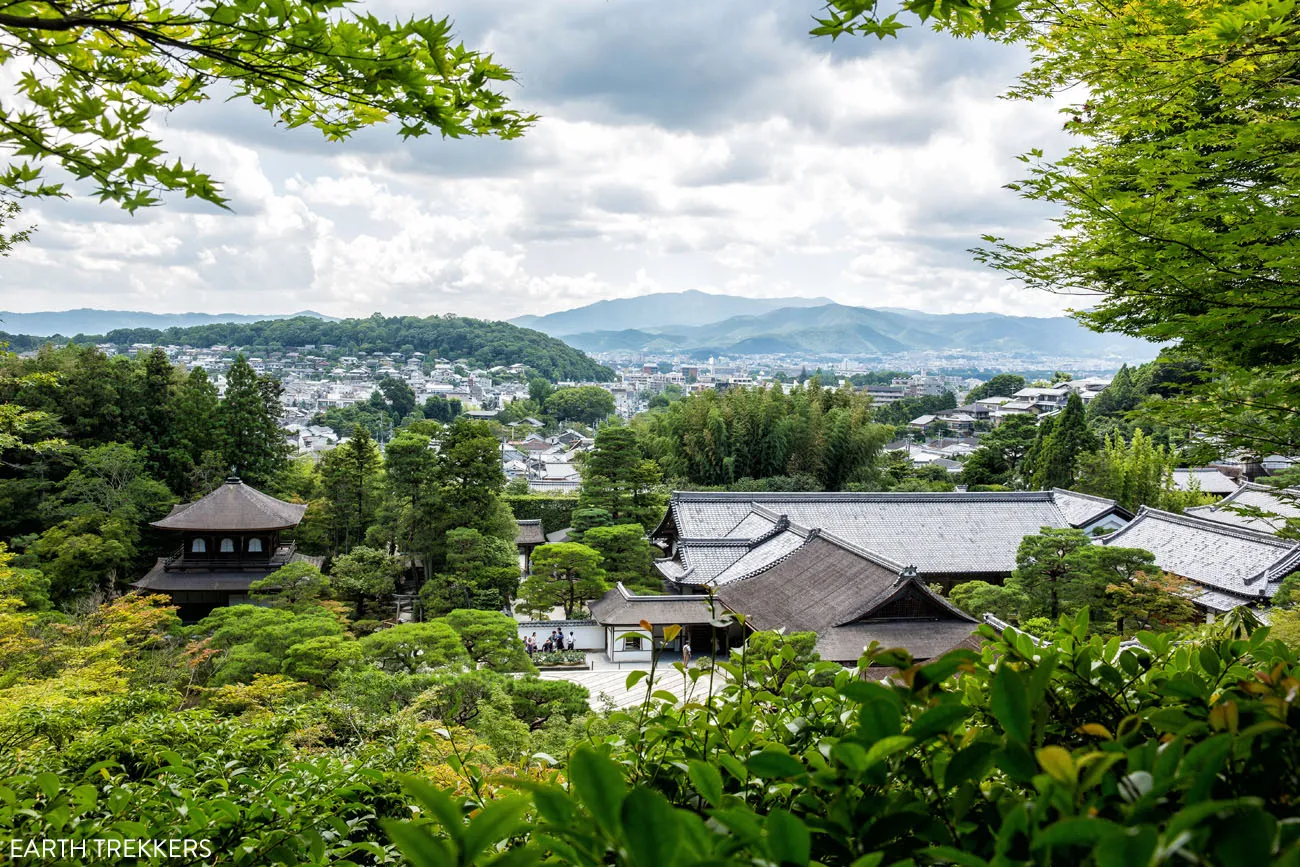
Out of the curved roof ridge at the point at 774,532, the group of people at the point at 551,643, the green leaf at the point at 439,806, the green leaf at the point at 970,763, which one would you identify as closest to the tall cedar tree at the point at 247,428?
the group of people at the point at 551,643

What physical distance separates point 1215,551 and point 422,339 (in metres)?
111

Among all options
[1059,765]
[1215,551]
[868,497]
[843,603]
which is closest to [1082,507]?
[1215,551]

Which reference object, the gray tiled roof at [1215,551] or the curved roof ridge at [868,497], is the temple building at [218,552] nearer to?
the curved roof ridge at [868,497]

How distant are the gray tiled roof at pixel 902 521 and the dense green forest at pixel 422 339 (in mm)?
89150

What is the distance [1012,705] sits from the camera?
789 mm

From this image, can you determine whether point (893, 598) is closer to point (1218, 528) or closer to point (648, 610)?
point (648, 610)

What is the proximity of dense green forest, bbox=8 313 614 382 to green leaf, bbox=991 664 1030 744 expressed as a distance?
106487 millimetres

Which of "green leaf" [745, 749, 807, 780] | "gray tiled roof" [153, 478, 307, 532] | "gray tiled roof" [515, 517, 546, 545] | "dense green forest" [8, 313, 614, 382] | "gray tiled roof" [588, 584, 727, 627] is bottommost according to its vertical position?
"gray tiled roof" [515, 517, 546, 545]

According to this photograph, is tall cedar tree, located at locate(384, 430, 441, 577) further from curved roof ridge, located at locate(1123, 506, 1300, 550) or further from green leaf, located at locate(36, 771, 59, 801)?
curved roof ridge, located at locate(1123, 506, 1300, 550)

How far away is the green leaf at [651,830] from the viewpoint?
59 centimetres

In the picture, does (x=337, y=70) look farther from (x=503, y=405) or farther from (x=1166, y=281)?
(x=503, y=405)

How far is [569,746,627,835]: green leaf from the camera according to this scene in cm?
63

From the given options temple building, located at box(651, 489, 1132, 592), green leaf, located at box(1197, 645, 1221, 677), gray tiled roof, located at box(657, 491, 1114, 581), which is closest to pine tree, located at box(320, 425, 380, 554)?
temple building, located at box(651, 489, 1132, 592)

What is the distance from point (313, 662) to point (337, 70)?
8702 mm
